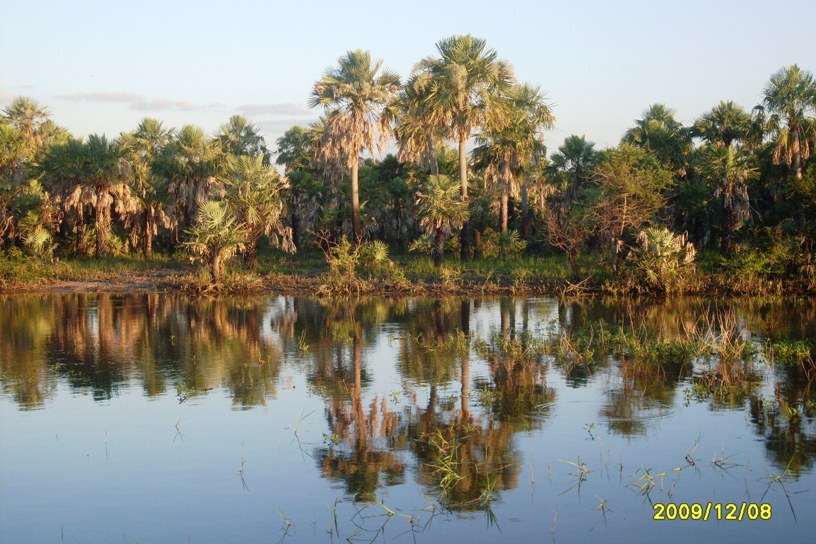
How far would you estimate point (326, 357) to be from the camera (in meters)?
19.0

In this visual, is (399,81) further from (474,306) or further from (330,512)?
(330,512)

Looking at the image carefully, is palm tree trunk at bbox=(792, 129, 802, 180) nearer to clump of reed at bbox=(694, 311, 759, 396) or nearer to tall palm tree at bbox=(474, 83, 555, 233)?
tall palm tree at bbox=(474, 83, 555, 233)

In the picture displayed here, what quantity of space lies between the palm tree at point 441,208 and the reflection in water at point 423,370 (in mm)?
8323

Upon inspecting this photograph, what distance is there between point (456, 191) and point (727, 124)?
49.0ft

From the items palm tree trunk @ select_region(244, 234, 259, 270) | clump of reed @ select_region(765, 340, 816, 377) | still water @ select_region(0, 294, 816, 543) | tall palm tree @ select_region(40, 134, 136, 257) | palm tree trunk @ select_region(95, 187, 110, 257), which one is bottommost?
still water @ select_region(0, 294, 816, 543)

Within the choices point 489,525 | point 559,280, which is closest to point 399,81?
point 559,280

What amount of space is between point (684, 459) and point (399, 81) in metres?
32.2

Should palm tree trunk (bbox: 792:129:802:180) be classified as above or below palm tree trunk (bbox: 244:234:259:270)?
above

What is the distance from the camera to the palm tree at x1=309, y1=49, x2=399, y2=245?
1570 inches

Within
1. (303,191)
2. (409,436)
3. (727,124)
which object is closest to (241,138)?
(303,191)

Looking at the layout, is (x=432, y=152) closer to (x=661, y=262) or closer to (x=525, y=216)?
(x=525, y=216)

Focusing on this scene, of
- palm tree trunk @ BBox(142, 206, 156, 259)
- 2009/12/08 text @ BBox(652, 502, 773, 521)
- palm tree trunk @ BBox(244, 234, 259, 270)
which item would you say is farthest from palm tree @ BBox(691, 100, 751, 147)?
2009/12/08 text @ BBox(652, 502, 773, 521)

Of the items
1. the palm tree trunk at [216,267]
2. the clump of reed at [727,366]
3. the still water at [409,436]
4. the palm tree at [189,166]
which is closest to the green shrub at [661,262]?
the still water at [409,436]

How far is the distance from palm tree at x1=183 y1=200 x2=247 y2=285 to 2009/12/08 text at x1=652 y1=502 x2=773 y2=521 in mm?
26245
